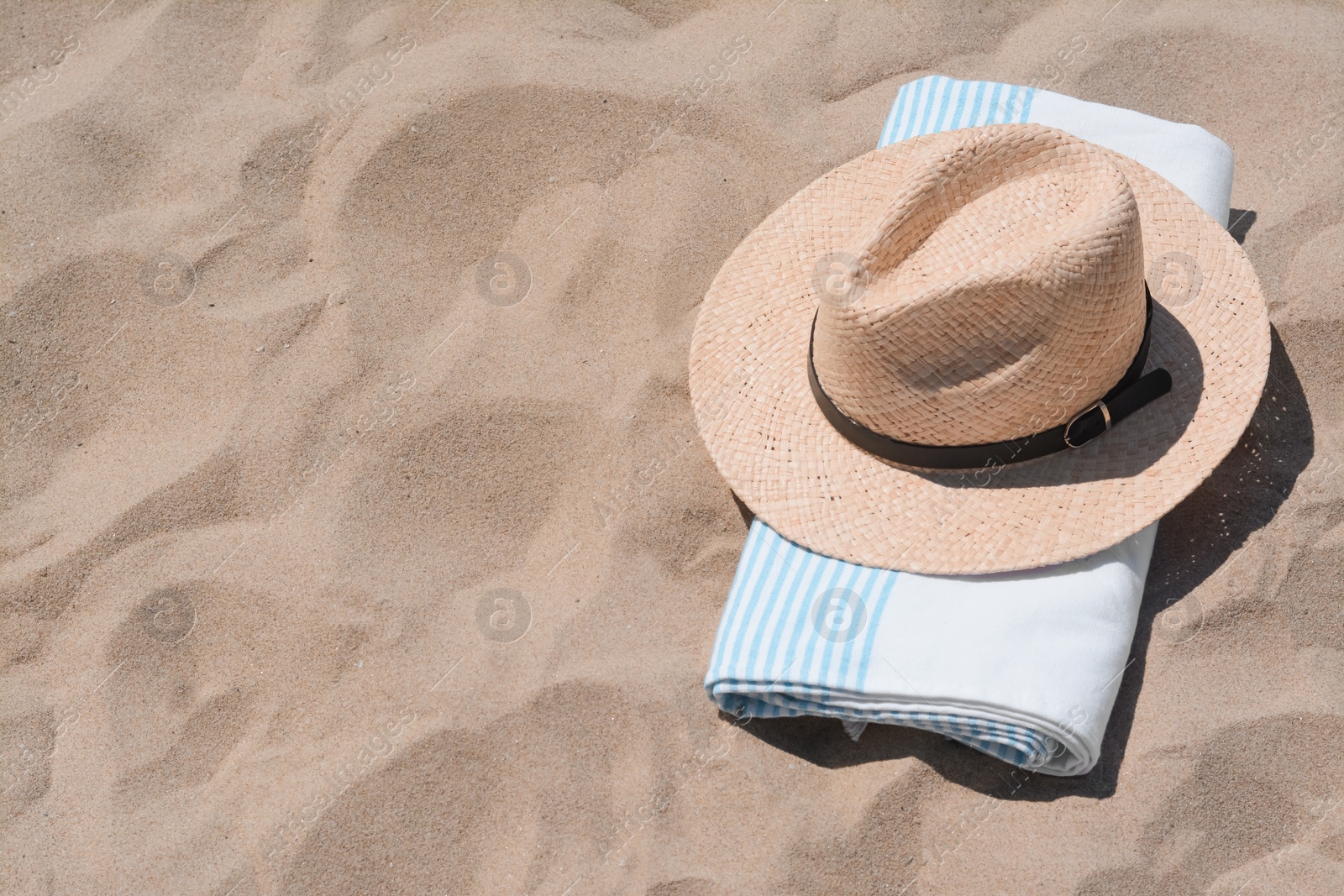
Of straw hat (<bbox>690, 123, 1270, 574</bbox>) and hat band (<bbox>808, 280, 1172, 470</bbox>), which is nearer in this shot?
straw hat (<bbox>690, 123, 1270, 574</bbox>)

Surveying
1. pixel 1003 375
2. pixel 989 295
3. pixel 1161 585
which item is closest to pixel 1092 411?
pixel 1003 375

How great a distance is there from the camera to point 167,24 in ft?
12.4

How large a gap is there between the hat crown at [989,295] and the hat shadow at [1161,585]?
0.62 metres

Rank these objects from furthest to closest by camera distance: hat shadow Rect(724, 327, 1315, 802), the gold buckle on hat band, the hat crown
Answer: hat shadow Rect(724, 327, 1315, 802), the gold buckle on hat band, the hat crown

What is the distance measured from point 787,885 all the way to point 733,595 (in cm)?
69

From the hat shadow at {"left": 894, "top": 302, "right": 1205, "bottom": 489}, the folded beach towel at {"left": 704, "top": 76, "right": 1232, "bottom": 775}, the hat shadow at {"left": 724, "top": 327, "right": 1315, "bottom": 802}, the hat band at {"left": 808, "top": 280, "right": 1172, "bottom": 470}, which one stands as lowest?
the hat shadow at {"left": 724, "top": 327, "right": 1315, "bottom": 802}

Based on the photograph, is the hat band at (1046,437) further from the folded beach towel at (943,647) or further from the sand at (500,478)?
the sand at (500,478)

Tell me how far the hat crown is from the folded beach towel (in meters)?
0.36

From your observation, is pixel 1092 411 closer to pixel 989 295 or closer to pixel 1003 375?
pixel 1003 375

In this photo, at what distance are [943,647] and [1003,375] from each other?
2.09ft

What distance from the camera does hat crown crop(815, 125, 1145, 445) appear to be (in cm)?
214

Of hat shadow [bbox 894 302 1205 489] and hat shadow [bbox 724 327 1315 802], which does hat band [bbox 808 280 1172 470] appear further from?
hat shadow [bbox 724 327 1315 802]

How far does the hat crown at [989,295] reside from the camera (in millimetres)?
2145

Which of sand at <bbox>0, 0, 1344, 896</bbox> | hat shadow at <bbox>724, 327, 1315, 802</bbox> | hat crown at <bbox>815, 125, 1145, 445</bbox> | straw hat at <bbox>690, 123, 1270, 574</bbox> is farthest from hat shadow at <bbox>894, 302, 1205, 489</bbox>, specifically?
sand at <bbox>0, 0, 1344, 896</bbox>
